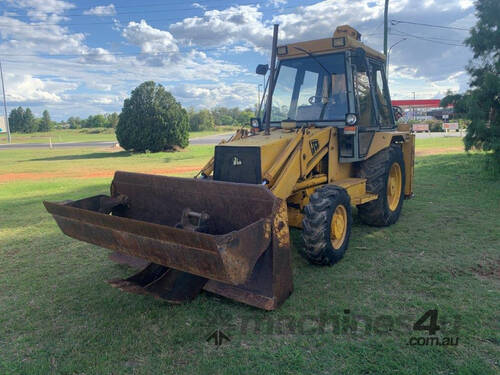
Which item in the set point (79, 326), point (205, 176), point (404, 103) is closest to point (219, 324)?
point (79, 326)

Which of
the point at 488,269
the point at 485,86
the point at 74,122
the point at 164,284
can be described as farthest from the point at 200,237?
the point at 74,122

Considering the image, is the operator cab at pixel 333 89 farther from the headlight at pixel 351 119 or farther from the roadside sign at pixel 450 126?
the roadside sign at pixel 450 126

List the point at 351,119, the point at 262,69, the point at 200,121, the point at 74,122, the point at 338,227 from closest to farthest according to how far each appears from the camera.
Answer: the point at 338,227
the point at 351,119
the point at 262,69
the point at 200,121
the point at 74,122

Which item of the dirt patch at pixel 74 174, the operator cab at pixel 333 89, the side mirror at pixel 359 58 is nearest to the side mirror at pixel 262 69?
the operator cab at pixel 333 89

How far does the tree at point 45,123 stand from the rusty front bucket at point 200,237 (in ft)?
261

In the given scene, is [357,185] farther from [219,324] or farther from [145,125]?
[145,125]

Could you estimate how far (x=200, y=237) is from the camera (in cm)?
296

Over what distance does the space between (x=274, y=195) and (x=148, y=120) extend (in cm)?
2148

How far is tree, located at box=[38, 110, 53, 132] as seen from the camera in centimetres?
7400

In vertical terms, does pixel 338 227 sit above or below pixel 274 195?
below

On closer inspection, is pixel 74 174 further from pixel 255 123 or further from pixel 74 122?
pixel 74 122

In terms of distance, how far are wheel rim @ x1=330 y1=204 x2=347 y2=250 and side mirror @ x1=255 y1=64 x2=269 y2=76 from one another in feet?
8.51

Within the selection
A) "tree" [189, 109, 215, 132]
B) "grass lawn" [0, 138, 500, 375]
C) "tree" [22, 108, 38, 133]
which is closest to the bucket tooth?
"grass lawn" [0, 138, 500, 375]

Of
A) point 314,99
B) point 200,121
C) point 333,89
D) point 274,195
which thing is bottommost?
point 274,195
